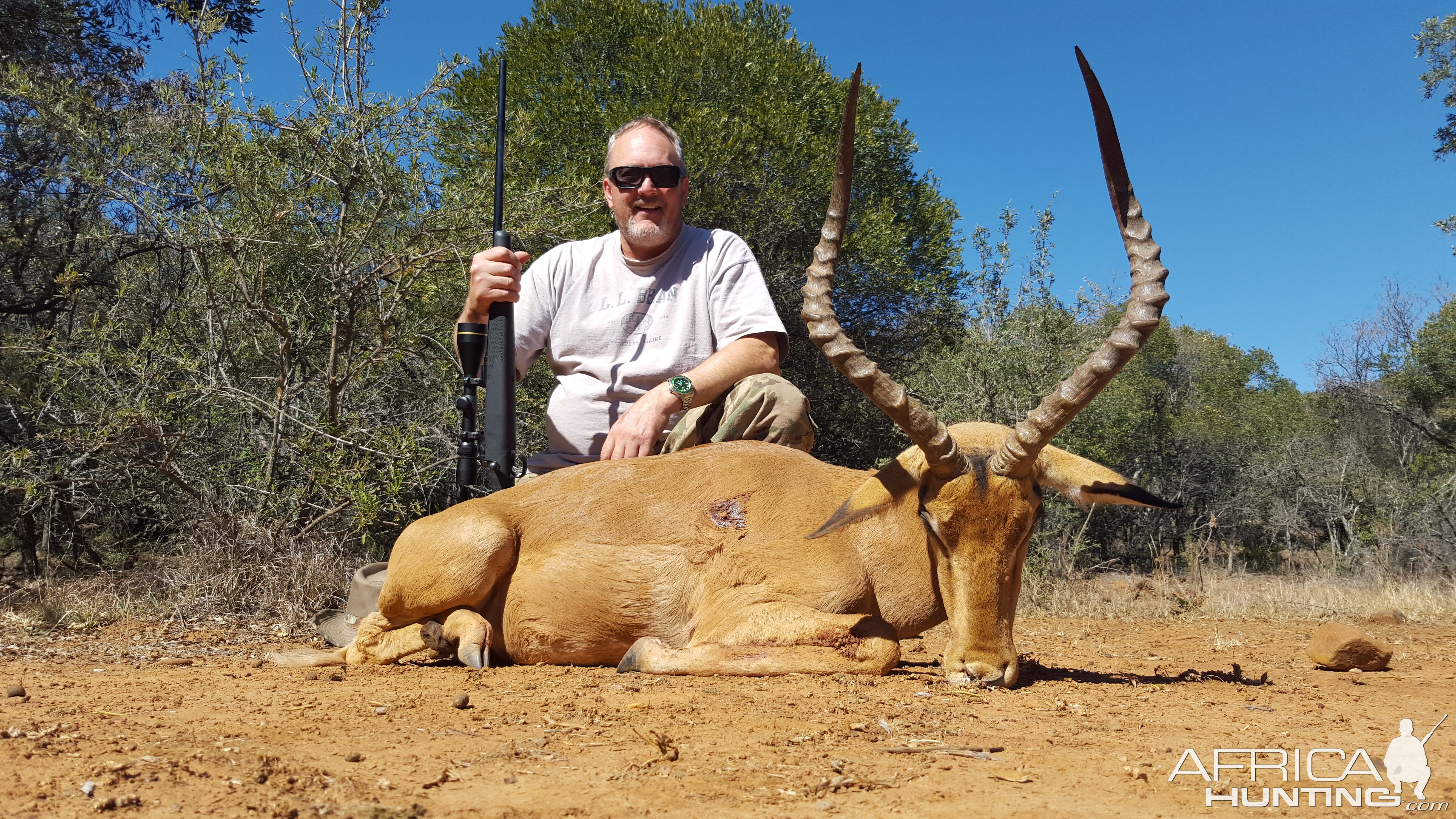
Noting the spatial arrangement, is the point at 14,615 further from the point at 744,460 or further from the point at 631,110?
the point at 631,110

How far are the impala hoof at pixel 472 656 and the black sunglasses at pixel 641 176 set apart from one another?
301 centimetres

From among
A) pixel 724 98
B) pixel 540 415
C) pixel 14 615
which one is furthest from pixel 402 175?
pixel 724 98

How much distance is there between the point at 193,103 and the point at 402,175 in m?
1.73

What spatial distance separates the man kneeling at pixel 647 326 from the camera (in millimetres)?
5625

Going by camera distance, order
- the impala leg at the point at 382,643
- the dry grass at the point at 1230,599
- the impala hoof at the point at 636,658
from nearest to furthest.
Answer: the impala hoof at the point at 636,658 → the impala leg at the point at 382,643 → the dry grass at the point at 1230,599

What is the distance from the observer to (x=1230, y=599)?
9.21m

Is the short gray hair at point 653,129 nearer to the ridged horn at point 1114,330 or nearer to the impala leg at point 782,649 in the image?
the ridged horn at point 1114,330

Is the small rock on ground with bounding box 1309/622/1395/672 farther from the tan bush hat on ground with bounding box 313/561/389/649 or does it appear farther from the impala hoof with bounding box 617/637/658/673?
the tan bush hat on ground with bounding box 313/561/389/649

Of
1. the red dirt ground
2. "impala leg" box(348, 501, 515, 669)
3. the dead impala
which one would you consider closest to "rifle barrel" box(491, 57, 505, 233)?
the dead impala

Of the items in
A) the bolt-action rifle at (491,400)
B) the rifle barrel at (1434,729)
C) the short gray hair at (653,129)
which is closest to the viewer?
the rifle barrel at (1434,729)

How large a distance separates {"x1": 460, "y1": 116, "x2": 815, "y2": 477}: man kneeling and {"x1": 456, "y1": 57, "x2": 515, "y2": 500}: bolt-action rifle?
125 millimetres

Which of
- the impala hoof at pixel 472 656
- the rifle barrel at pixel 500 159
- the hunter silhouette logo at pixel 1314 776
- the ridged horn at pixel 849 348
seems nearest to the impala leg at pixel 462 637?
the impala hoof at pixel 472 656

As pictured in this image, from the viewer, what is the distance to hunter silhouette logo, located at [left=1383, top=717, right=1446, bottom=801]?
2.87m

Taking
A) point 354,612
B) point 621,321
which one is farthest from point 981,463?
point 354,612
